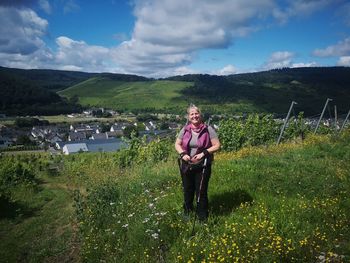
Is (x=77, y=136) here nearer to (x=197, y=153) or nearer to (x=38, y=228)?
(x=38, y=228)

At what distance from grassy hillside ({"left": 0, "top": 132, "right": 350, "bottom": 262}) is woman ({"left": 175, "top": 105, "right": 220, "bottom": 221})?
2.15 ft

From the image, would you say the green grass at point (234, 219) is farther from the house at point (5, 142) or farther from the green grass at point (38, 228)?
the house at point (5, 142)

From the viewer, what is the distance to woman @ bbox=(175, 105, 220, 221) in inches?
256

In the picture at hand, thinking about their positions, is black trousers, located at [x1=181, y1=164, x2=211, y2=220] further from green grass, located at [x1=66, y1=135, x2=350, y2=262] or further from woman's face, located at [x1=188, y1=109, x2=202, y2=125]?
woman's face, located at [x1=188, y1=109, x2=202, y2=125]

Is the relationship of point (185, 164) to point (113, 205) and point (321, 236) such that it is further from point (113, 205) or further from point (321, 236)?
point (113, 205)

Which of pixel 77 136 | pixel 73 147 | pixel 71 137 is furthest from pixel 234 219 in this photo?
pixel 77 136

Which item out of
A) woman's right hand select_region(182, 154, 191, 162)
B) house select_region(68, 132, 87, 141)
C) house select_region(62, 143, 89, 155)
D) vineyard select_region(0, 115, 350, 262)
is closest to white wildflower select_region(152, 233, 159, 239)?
vineyard select_region(0, 115, 350, 262)

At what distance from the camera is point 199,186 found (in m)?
6.57

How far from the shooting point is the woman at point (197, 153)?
21.3 ft

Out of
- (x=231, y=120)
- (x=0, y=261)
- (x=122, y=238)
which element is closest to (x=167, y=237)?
(x=122, y=238)

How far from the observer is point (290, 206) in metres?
7.10

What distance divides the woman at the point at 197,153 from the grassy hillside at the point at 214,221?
655mm

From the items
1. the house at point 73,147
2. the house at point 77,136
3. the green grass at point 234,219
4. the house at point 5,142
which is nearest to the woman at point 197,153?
the green grass at point 234,219

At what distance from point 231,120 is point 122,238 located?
1808 cm
